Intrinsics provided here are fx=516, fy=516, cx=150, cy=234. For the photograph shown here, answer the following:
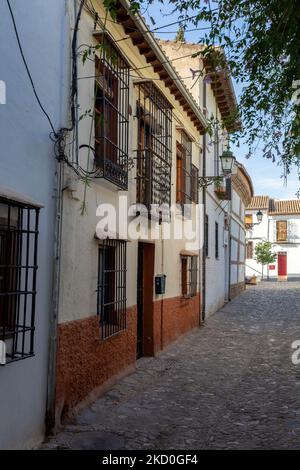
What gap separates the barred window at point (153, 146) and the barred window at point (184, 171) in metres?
1.02

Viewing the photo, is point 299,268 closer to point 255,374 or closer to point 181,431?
point 255,374

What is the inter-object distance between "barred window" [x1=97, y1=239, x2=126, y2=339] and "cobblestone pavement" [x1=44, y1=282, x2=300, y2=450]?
30.3 inches

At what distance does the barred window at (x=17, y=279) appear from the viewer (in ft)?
12.6

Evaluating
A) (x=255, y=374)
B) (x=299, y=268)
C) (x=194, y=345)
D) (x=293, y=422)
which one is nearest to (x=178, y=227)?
(x=194, y=345)

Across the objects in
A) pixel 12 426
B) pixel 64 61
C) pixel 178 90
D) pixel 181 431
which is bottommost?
pixel 181 431

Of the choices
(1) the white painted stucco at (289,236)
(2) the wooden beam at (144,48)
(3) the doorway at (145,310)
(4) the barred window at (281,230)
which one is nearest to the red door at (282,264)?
(1) the white painted stucco at (289,236)

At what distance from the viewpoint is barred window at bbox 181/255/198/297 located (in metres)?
10.7

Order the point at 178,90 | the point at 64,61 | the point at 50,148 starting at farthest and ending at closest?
the point at 178,90 < the point at 64,61 < the point at 50,148

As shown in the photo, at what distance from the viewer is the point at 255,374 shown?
7301 mm

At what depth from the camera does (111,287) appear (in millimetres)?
6367

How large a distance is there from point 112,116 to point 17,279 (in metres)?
2.91

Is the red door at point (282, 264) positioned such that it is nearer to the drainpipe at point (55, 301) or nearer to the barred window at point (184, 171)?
the barred window at point (184, 171)

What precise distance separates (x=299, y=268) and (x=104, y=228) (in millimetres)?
36110
